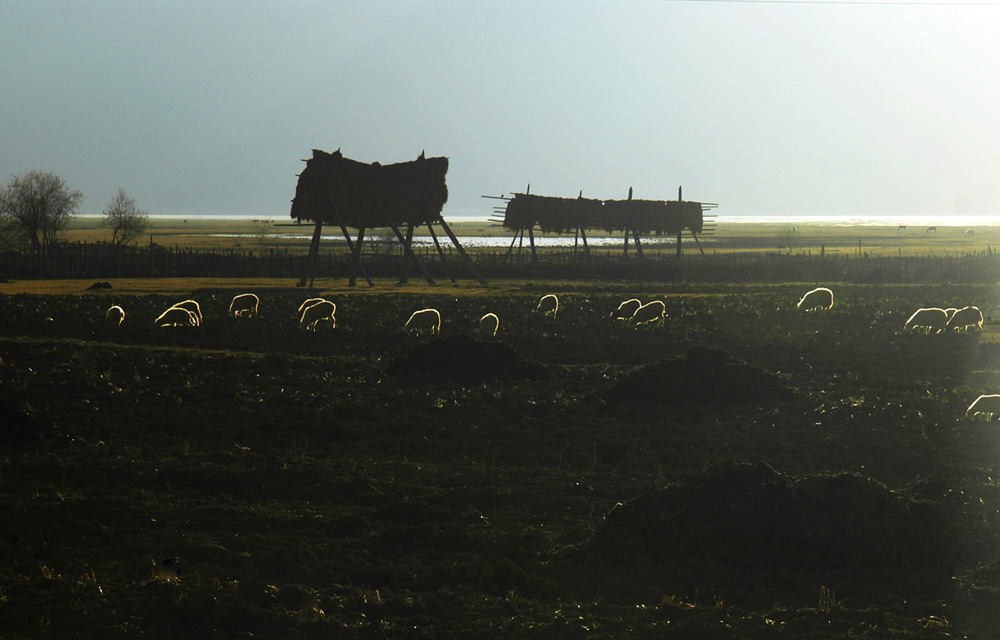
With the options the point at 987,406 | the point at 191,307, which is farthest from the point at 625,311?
the point at 987,406

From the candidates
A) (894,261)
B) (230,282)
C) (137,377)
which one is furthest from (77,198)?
(137,377)

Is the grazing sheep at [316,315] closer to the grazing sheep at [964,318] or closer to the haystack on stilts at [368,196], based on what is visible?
the haystack on stilts at [368,196]

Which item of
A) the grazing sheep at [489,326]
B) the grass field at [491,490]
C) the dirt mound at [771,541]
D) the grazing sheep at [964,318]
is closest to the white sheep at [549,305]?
the grazing sheep at [489,326]

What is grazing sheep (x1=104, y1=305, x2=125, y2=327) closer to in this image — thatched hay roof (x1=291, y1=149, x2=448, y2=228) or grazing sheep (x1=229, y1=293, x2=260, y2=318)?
grazing sheep (x1=229, y1=293, x2=260, y2=318)

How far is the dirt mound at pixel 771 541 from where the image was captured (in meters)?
7.26

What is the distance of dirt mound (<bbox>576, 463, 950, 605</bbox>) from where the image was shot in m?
7.26

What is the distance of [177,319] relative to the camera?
2142 cm

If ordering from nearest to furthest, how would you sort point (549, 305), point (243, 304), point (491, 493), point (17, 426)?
point (491, 493), point (17, 426), point (243, 304), point (549, 305)

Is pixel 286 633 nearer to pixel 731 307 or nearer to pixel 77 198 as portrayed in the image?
pixel 731 307

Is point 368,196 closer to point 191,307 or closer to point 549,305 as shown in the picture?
point 549,305

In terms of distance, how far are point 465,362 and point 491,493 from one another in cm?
648

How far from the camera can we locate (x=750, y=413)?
1312 cm

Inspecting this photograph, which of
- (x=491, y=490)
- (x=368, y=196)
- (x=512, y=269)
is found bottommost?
(x=491, y=490)

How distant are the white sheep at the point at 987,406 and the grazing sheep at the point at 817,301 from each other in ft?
45.4
